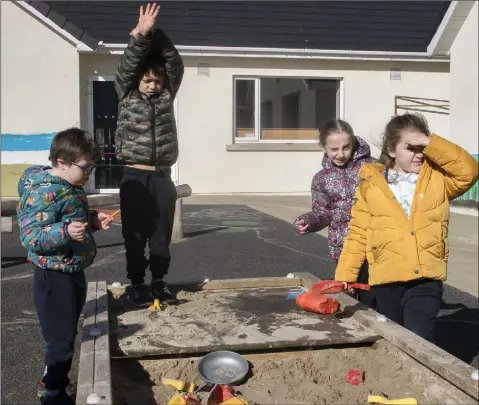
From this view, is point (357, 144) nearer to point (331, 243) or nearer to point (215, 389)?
point (331, 243)

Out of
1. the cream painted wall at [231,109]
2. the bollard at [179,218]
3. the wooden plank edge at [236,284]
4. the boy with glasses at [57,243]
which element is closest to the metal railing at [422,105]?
the cream painted wall at [231,109]

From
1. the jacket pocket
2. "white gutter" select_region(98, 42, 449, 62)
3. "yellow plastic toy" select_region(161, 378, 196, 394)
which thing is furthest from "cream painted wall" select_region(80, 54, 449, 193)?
"yellow plastic toy" select_region(161, 378, 196, 394)

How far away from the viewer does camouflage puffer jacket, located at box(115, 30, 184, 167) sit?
12.7 ft

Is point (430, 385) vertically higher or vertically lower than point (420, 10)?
lower

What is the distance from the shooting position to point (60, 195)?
3195mm

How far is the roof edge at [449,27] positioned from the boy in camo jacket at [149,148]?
10670mm

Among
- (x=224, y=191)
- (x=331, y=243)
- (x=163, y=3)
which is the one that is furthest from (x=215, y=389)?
(x=163, y=3)

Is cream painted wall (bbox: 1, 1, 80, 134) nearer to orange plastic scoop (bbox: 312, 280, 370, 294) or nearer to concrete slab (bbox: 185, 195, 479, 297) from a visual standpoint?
concrete slab (bbox: 185, 195, 479, 297)

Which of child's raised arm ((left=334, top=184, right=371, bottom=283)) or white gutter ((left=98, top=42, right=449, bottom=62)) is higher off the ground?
white gutter ((left=98, top=42, right=449, bottom=62))

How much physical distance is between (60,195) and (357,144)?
76.9 inches

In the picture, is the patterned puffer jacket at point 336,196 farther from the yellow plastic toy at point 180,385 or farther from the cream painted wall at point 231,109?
the cream painted wall at point 231,109

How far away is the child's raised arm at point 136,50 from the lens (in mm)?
3648

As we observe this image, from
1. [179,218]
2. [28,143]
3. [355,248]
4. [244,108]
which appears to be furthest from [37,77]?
[355,248]

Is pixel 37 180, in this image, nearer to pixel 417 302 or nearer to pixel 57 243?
pixel 57 243
